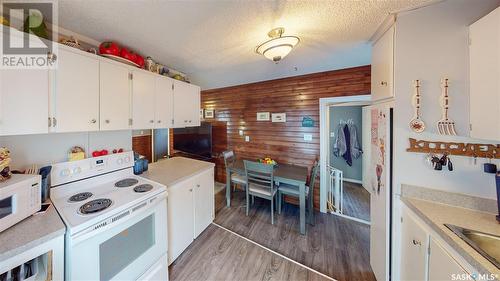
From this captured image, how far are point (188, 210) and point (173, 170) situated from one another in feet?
1.77

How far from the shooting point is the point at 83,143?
158 cm

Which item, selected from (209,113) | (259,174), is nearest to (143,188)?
(259,174)

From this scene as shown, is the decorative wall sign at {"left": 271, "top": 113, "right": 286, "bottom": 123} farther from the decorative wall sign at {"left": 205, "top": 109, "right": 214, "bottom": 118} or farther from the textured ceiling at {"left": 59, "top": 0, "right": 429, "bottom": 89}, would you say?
the decorative wall sign at {"left": 205, "top": 109, "right": 214, "bottom": 118}

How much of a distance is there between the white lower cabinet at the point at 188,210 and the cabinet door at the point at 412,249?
81.5 inches

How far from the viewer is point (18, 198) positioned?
3.12 ft

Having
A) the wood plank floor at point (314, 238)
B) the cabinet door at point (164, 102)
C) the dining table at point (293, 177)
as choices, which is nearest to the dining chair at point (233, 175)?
the dining table at point (293, 177)

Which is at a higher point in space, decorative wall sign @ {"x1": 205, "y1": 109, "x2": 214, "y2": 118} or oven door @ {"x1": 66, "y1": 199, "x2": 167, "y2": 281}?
decorative wall sign @ {"x1": 205, "y1": 109, "x2": 214, "y2": 118}

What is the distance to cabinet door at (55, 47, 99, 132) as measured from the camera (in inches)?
47.4

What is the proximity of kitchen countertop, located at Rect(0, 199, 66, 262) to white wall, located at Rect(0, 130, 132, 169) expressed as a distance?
21.8 inches

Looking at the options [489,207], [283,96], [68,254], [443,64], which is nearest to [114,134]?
[68,254]

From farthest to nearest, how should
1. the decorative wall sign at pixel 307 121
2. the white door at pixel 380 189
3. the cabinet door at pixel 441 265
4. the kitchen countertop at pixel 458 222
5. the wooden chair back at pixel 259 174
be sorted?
the decorative wall sign at pixel 307 121
the wooden chair back at pixel 259 174
the white door at pixel 380 189
the cabinet door at pixel 441 265
the kitchen countertop at pixel 458 222

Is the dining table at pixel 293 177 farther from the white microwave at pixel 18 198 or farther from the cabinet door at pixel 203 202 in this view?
the white microwave at pixel 18 198

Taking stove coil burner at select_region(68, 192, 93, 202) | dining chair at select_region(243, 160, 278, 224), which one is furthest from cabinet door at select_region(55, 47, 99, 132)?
dining chair at select_region(243, 160, 278, 224)

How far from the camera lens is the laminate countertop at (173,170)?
1795 millimetres
